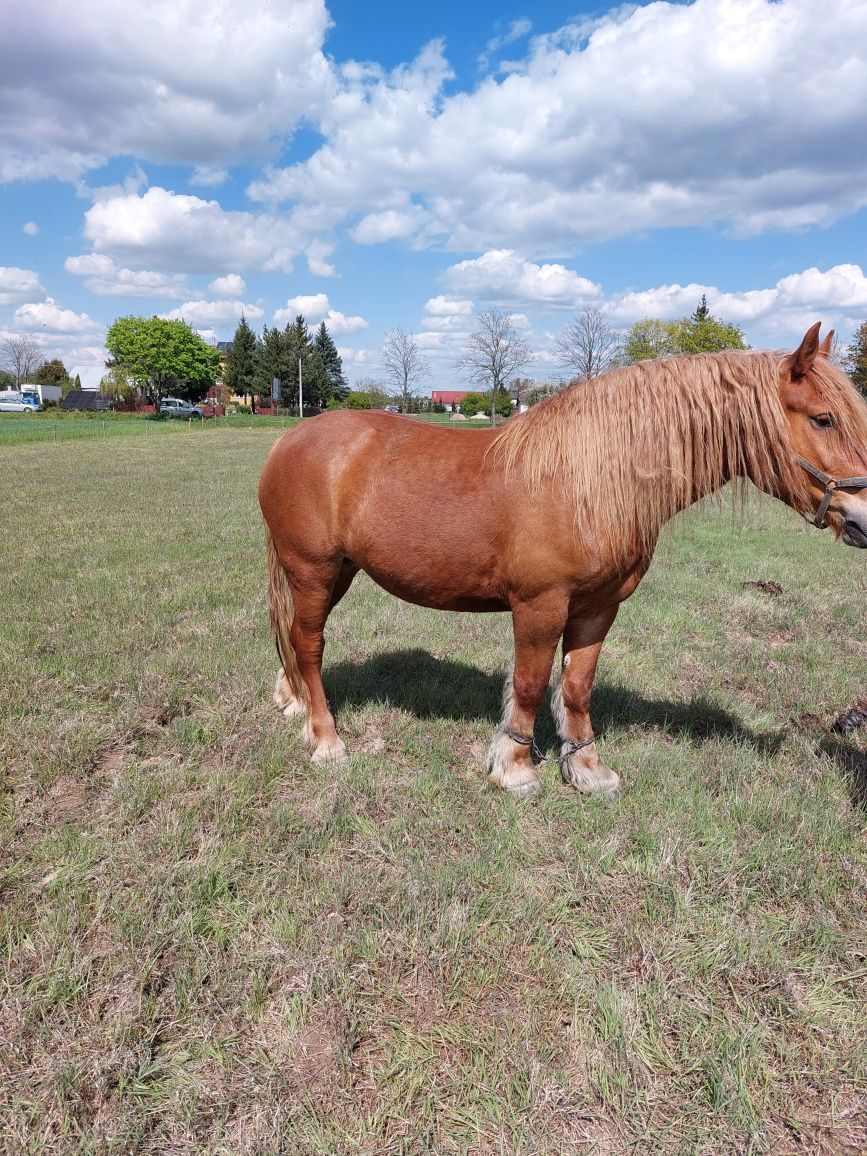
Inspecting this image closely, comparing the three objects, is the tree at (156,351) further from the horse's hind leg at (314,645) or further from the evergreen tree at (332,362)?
the horse's hind leg at (314,645)

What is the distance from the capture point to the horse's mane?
2867mm

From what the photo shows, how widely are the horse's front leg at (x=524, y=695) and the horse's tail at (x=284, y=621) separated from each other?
1327mm

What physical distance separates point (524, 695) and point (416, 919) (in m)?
1.26

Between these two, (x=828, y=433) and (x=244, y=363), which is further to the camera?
(x=244, y=363)

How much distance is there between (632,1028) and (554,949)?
38 centimetres

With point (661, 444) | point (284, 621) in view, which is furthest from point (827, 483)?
point (284, 621)

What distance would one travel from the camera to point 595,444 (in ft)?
9.98

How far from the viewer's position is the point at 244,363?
231 feet

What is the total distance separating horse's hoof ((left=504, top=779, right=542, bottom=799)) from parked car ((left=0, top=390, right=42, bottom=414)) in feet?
229

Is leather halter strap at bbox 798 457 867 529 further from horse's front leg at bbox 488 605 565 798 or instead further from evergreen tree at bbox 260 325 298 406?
evergreen tree at bbox 260 325 298 406

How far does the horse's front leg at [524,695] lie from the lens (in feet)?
10.4

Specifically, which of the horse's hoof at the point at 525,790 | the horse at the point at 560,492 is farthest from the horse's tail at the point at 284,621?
the horse's hoof at the point at 525,790

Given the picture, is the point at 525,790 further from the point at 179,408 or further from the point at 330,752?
the point at 179,408

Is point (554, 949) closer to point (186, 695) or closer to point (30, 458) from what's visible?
point (186, 695)
